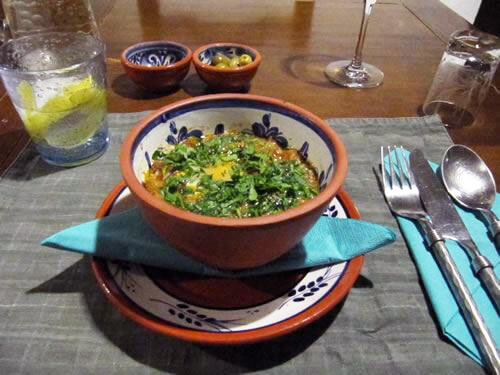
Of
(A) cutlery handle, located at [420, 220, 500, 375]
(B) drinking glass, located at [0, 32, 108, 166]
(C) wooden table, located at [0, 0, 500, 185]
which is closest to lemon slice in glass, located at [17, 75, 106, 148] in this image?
(B) drinking glass, located at [0, 32, 108, 166]

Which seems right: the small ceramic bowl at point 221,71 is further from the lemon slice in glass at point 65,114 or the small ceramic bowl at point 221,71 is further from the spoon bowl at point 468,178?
the spoon bowl at point 468,178

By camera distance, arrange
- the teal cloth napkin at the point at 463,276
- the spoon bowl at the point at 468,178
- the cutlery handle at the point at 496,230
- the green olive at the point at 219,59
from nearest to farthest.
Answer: the teal cloth napkin at the point at 463,276
the cutlery handle at the point at 496,230
the spoon bowl at the point at 468,178
the green olive at the point at 219,59

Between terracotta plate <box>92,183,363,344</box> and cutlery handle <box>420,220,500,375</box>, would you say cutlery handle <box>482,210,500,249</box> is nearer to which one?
cutlery handle <box>420,220,500,375</box>

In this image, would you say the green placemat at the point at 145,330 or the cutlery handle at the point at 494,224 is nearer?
the green placemat at the point at 145,330

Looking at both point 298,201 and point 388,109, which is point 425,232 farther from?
point 388,109

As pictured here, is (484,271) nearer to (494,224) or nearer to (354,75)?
(494,224)

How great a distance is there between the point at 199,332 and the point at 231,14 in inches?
80.6

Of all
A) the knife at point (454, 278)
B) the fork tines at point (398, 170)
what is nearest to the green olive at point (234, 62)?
the fork tines at point (398, 170)

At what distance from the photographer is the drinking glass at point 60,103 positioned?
1.04 meters

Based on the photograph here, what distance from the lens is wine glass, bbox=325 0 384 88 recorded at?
1.53m

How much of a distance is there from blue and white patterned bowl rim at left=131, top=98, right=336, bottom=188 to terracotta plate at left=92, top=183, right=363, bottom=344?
19 centimetres

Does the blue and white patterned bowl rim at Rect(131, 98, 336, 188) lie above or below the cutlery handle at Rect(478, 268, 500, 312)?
above

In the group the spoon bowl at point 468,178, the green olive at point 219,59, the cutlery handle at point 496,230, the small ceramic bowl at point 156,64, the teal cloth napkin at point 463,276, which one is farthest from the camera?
the green olive at point 219,59

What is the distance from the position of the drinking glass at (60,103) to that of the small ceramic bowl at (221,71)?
37cm
